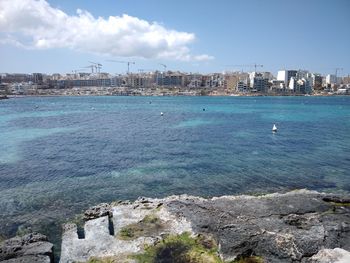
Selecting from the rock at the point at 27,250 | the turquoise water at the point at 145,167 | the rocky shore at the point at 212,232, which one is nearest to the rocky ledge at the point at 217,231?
the rocky shore at the point at 212,232

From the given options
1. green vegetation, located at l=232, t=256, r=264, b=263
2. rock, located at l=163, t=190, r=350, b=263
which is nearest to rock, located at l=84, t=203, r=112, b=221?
rock, located at l=163, t=190, r=350, b=263

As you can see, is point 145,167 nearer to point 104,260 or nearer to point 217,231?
point 217,231

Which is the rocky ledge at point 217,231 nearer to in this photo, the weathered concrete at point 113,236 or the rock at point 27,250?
the weathered concrete at point 113,236

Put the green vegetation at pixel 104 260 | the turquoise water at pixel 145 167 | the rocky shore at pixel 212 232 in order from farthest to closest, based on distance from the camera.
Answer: the turquoise water at pixel 145 167 < the rocky shore at pixel 212 232 < the green vegetation at pixel 104 260

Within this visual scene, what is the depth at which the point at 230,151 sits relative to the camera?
44562mm

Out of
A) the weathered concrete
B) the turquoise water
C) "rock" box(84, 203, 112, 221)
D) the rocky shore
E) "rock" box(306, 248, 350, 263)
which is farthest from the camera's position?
the turquoise water

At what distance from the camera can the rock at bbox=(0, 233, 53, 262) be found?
15859 mm

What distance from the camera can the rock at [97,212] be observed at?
873 inches

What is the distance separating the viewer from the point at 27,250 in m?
16.7

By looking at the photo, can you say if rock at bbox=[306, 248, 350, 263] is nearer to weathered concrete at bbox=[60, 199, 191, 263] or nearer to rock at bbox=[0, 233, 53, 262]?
weathered concrete at bbox=[60, 199, 191, 263]

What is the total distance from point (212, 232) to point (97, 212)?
8.06m

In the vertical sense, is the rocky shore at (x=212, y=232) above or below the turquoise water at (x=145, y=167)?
above

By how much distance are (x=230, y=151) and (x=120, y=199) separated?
21.3 metres

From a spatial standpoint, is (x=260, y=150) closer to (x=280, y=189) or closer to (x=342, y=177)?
(x=342, y=177)
